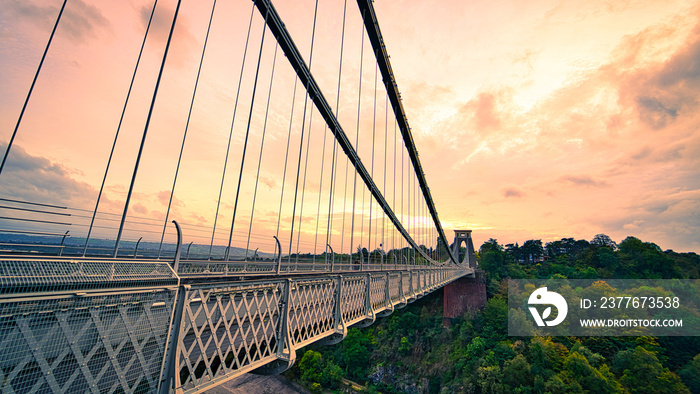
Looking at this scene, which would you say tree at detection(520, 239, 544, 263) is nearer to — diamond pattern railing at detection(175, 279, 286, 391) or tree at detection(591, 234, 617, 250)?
tree at detection(591, 234, 617, 250)

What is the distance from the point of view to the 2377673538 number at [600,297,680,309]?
41.3 m

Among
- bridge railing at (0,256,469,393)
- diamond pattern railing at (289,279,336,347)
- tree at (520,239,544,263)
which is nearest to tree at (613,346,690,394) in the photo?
diamond pattern railing at (289,279,336,347)

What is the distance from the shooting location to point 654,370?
28.9m

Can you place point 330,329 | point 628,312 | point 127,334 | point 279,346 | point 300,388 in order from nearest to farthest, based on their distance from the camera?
point 127,334
point 279,346
point 330,329
point 628,312
point 300,388

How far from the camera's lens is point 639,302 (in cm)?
4297

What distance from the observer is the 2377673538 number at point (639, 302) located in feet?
Result: 135

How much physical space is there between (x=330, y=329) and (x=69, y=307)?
5.54 metres

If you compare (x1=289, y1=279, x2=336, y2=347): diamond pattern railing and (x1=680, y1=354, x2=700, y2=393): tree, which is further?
(x1=680, y1=354, x2=700, y2=393): tree

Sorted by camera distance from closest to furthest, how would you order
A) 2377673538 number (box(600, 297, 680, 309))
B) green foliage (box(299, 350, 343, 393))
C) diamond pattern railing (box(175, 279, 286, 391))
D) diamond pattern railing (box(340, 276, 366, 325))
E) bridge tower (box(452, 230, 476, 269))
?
diamond pattern railing (box(175, 279, 286, 391)) → diamond pattern railing (box(340, 276, 366, 325)) → 2377673538 number (box(600, 297, 680, 309)) → green foliage (box(299, 350, 343, 393)) → bridge tower (box(452, 230, 476, 269))

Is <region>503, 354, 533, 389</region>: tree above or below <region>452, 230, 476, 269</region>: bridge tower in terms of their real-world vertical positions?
below

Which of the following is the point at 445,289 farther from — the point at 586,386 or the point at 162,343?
the point at 162,343

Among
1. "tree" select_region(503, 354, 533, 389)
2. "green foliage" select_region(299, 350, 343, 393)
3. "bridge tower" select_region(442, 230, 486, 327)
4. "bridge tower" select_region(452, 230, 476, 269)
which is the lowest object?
"green foliage" select_region(299, 350, 343, 393)

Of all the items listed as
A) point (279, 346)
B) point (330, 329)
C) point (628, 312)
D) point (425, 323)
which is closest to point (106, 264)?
point (279, 346)

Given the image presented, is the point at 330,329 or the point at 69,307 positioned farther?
the point at 330,329
